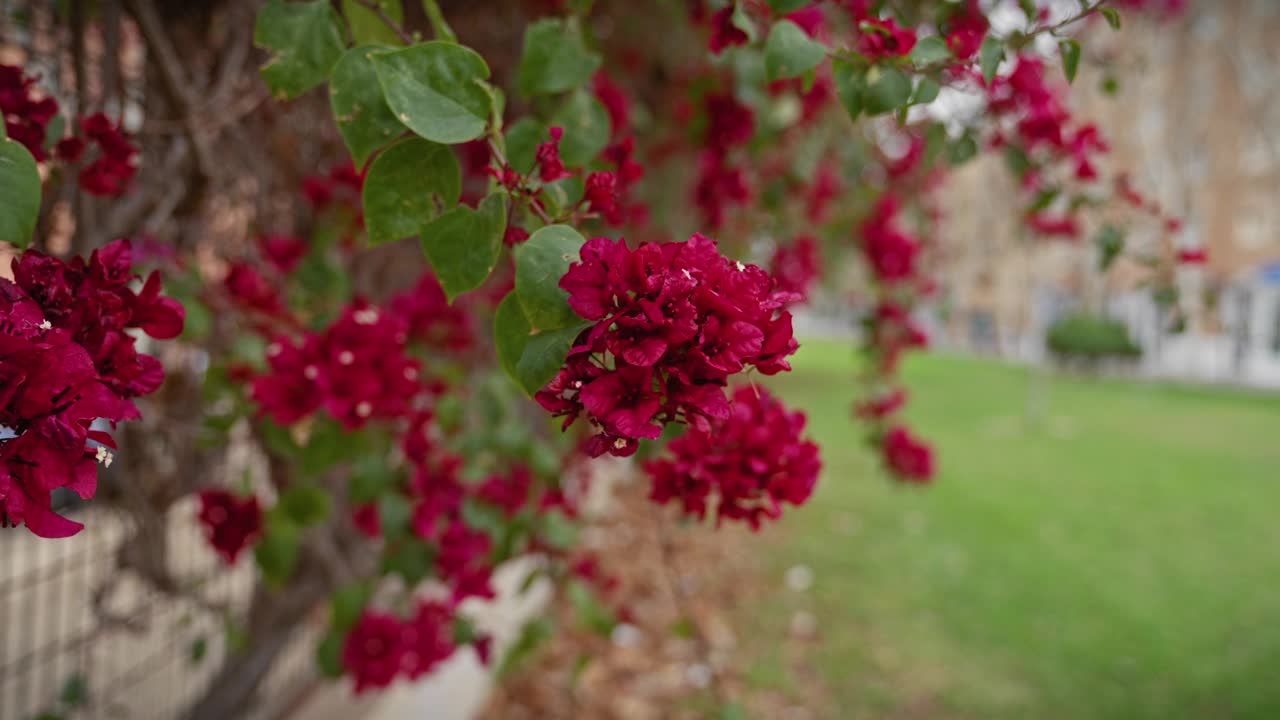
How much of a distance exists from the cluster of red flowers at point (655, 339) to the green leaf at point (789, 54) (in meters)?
0.26

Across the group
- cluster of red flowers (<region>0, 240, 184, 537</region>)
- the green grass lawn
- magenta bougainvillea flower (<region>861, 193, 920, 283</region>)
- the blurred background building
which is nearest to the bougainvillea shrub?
cluster of red flowers (<region>0, 240, 184, 537</region>)

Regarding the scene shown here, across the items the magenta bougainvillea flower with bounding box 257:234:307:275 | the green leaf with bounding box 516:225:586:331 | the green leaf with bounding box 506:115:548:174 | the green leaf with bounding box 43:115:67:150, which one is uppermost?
the green leaf with bounding box 43:115:67:150

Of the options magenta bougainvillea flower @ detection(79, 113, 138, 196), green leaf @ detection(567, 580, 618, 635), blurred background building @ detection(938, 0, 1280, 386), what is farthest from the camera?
blurred background building @ detection(938, 0, 1280, 386)

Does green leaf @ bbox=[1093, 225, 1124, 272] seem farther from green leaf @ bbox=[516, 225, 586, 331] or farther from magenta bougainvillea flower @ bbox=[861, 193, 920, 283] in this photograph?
green leaf @ bbox=[516, 225, 586, 331]

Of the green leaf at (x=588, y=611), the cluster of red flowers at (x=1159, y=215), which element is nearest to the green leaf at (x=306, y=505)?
the green leaf at (x=588, y=611)

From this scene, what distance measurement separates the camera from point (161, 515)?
1.69 meters

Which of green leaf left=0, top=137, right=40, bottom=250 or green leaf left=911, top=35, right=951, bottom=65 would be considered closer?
green leaf left=0, top=137, right=40, bottom=250

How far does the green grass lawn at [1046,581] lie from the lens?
97.7 inches

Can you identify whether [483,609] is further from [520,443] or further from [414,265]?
[520,443]

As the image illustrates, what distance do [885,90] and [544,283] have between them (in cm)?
35

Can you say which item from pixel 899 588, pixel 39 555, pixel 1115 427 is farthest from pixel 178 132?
pixel 1115 427

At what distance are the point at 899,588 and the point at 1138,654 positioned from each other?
887mm

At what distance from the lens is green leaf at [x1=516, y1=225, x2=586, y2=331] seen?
469 millimetres

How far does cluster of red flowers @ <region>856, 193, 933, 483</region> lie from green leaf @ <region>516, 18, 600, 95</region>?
1610mm
